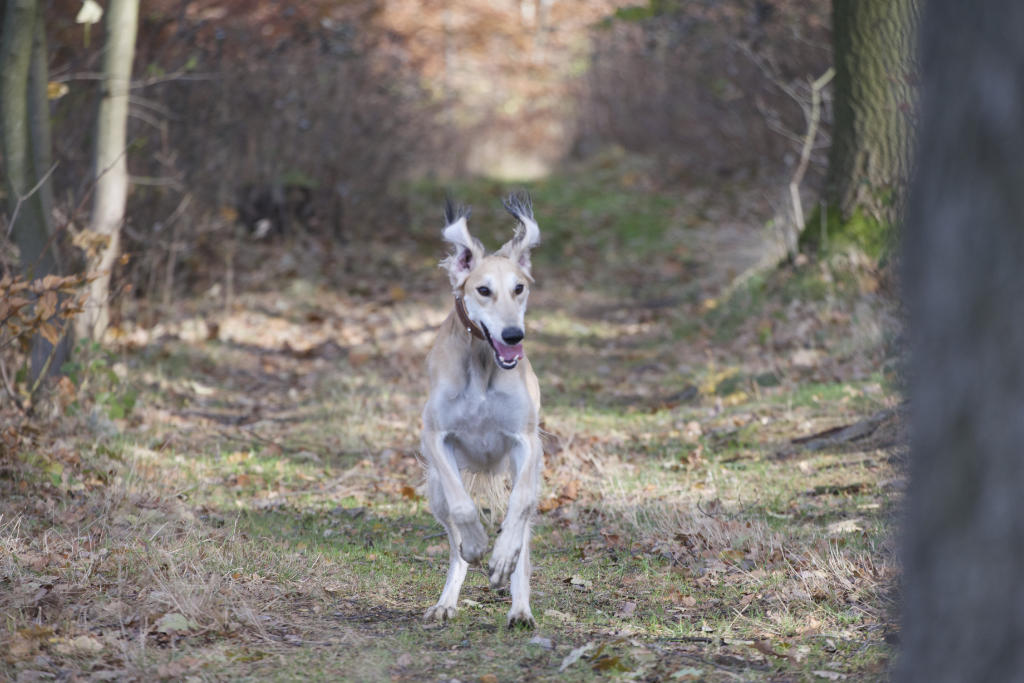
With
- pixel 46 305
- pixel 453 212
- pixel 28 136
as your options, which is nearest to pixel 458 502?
pixel 453 212

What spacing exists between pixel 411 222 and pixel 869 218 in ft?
27.1

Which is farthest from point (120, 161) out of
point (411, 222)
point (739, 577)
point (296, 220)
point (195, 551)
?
point (411, 222)

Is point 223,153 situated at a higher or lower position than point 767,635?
higher

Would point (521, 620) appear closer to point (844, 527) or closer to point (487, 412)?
point (487, 412)

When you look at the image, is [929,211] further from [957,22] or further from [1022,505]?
[1022,505]

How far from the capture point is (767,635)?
382cm

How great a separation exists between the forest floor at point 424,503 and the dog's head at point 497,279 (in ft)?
3.67

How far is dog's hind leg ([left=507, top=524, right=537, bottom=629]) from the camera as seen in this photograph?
4.10 m

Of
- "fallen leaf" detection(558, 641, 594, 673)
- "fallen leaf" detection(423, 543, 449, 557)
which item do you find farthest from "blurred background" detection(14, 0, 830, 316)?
"fallen leaf" detection(558, 641, 594, 673)

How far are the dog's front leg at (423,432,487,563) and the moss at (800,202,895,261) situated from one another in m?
5.88

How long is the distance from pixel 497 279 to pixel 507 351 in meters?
0.35

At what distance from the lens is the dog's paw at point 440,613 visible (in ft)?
13.8

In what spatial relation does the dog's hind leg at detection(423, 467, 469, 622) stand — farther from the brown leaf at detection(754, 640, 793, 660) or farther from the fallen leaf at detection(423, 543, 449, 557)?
the brown leaf at detection(754, 640, 793, 660)

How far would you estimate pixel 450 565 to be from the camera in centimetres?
443
